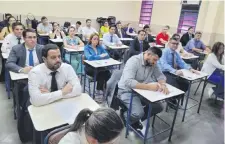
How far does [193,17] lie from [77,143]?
7.21 metres

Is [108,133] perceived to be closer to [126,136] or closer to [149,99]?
[149,99]

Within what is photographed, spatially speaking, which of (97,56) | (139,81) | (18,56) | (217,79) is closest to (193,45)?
(217,79)

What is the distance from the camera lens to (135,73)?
7.72 feet

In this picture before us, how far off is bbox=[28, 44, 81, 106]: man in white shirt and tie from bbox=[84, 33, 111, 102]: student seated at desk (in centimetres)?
131

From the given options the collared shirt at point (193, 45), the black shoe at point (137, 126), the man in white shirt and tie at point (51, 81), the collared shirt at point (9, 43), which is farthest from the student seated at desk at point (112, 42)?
the man in white shirt and tie at point (51, 81)

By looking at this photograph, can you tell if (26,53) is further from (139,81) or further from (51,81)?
(139,81)

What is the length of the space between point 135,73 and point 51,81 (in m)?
1.03

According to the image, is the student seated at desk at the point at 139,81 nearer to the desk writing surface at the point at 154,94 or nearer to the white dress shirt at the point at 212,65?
the desk writing surface at the point at 154,94

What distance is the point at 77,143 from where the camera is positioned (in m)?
0.99

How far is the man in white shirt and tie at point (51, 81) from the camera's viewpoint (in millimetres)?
1621

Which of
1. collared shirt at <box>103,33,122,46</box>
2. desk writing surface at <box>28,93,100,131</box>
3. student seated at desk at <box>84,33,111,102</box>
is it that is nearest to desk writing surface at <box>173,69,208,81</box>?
student seated at desk at <box>84,33,111,102</box>

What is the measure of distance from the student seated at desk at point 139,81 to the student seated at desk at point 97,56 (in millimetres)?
983

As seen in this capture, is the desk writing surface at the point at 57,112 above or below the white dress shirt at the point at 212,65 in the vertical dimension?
below

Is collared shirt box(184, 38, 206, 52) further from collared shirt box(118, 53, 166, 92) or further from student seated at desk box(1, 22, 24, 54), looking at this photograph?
student seated at desk box(1, 22, 24, 54)
